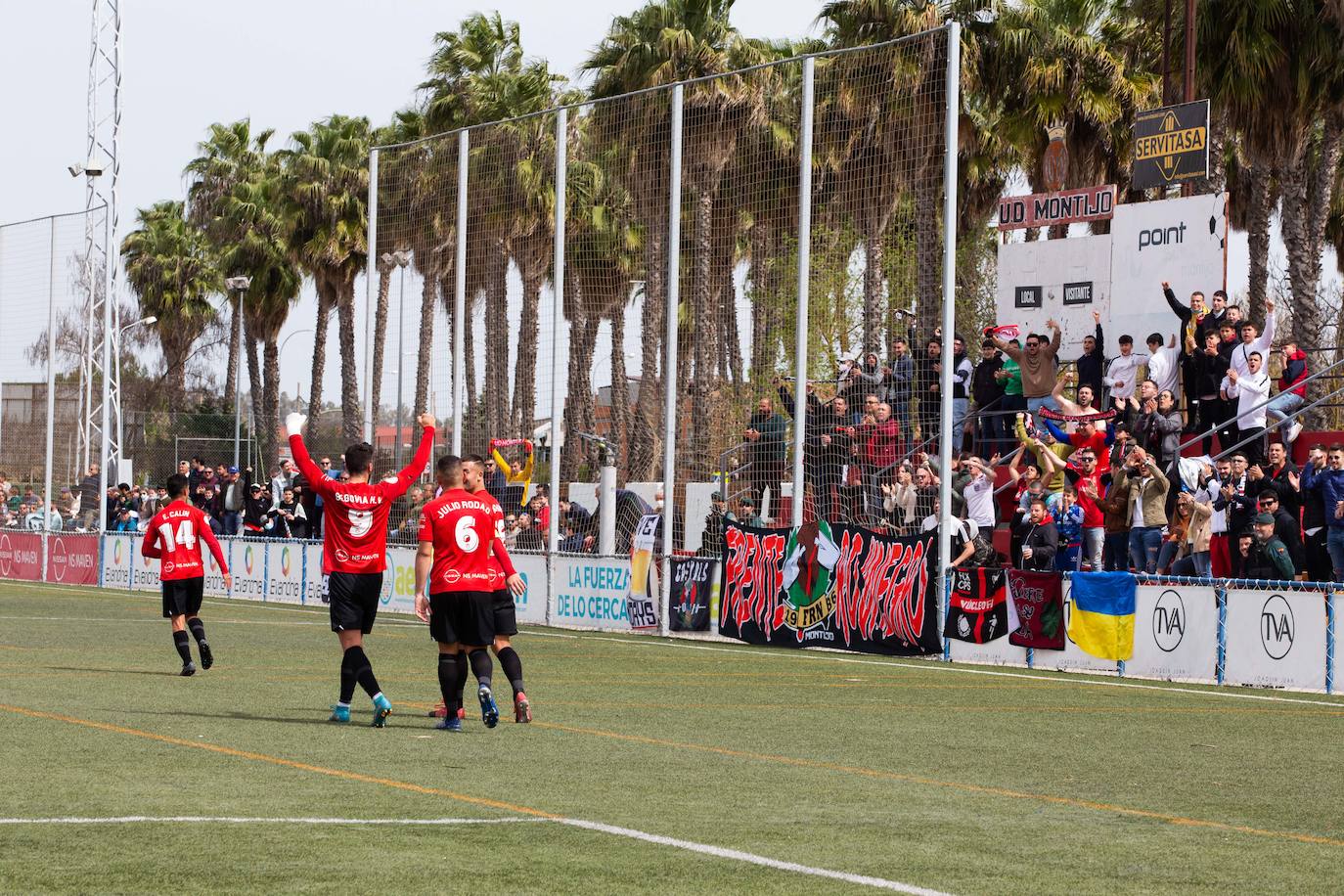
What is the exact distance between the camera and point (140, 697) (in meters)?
15.0

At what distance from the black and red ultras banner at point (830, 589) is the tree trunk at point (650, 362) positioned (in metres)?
2.89

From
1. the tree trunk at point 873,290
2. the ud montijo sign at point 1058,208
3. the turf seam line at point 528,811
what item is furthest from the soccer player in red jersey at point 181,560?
the ud montijo sign at point 1058,208

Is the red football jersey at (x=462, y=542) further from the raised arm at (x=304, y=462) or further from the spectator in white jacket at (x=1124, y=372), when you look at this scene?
the spectator in white jacket at (x=1124, y=372)

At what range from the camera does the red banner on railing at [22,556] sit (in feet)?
138

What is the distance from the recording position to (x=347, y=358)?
201 feet

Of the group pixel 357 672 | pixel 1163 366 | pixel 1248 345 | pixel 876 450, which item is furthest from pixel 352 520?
pixel 1163 366

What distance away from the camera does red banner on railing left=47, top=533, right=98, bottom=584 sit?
40.1 m

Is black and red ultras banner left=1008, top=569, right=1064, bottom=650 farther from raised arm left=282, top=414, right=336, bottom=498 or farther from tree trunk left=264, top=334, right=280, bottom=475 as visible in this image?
tree trunk left=264, top=334, right=280, bottom=475

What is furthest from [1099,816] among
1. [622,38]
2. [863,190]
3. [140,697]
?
[622,38]

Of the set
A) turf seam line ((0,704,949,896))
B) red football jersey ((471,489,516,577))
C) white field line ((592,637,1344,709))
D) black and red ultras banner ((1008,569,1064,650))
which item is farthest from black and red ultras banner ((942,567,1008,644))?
turf seam line ((0,704,949,896))

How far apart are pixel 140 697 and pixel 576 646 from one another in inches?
377

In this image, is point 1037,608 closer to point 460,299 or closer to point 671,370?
point 671,370

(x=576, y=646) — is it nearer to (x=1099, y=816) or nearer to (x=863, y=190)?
(x=863, y=190)

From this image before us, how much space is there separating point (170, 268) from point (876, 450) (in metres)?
51.4
